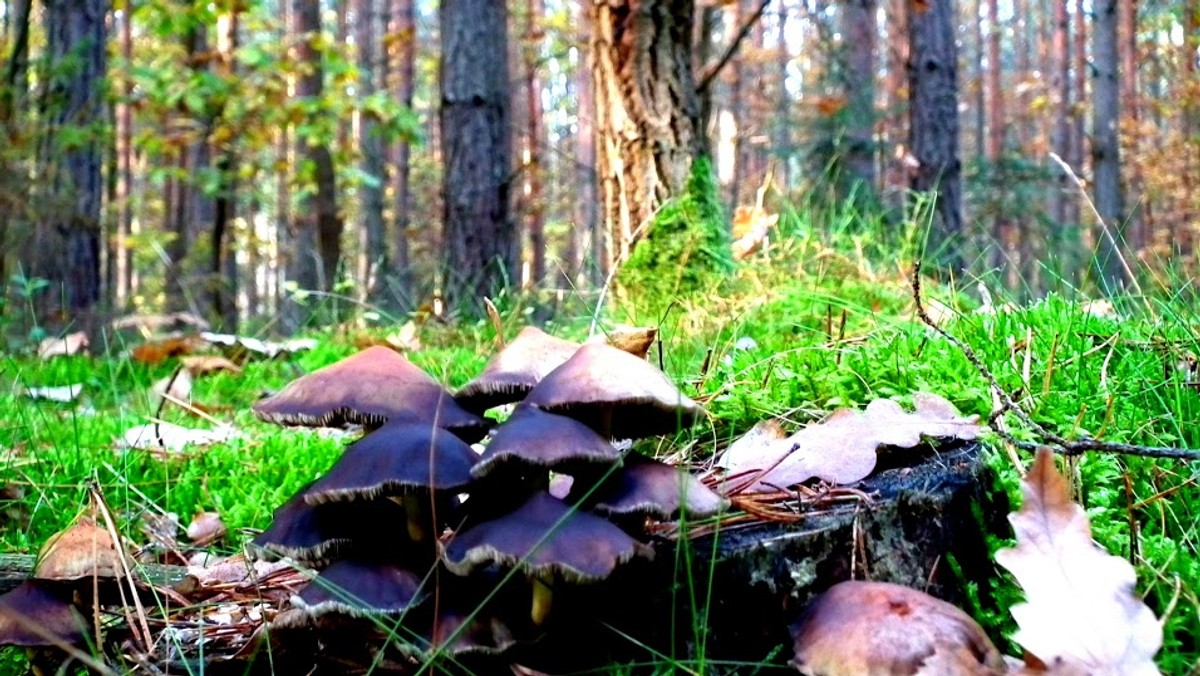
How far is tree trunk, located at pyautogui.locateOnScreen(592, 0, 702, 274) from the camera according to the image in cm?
482

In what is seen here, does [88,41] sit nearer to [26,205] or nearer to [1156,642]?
[26,205]

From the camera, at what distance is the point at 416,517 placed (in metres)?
1.37

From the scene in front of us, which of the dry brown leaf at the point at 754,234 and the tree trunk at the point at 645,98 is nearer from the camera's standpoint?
the tree trunk at the point at 645,98

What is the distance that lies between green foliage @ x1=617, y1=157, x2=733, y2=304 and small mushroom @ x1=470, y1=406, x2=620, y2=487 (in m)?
3.24

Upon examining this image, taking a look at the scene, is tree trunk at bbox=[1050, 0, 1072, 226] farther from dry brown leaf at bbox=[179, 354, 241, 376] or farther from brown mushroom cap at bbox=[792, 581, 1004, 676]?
brown mushroom cap at bbox=[792, 581, 1004, 676]

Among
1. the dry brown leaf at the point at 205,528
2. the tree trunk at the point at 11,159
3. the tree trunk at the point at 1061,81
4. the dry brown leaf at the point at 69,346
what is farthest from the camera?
the tree trunk at the point at 1061,81

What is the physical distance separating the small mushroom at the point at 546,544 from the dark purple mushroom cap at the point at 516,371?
253 mm

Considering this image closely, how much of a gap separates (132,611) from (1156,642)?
161cm

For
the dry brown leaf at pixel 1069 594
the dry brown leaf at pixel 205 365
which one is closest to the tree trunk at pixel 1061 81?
the dry brown leaf at pixel 205 365

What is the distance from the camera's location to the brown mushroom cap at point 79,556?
1445mm

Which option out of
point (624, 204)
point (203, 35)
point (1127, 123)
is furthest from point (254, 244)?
point (1127, 123)

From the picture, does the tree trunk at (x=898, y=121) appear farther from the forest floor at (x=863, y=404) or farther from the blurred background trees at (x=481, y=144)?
the forest floor at (x=863, y=404)

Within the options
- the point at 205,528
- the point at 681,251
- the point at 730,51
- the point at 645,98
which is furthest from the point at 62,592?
the point at 730,51

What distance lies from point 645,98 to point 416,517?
151 inches
